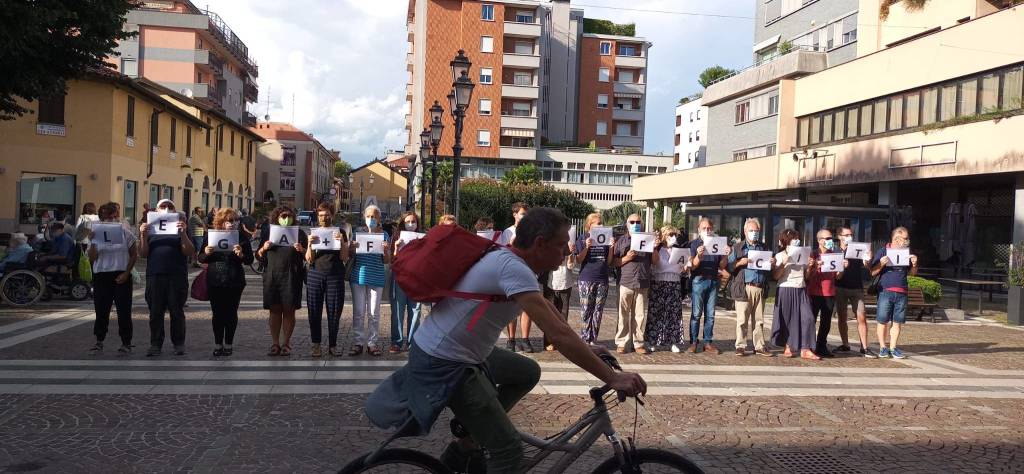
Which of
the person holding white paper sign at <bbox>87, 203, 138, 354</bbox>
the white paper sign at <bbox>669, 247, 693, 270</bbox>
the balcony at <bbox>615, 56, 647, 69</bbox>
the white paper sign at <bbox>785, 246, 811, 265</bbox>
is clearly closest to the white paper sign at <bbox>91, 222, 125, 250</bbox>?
the person holding white paper sign at <bbox>87, 203, 138, 354</bbox>

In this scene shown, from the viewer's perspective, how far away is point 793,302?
11.0m

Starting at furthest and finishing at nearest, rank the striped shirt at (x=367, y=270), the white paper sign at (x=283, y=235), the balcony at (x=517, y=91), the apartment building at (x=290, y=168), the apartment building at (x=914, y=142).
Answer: the apartment building at (x=290, y=168)
the balcony at (x=517, y=91)
the apartment building at (x=914, y=142)
the striped shirt at (x=367, y=270)
the white paper sign at (x=283, y=235)

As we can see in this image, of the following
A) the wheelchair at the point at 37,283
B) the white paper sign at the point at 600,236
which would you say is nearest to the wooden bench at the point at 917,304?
the white paper sign at the point at 600,236

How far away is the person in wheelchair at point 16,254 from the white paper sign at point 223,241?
7.31 metres

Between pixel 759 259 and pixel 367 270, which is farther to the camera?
pixel 759 259

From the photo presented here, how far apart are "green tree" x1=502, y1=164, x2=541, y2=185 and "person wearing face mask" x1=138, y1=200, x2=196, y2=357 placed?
183 feet

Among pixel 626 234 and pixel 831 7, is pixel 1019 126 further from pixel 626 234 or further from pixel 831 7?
pixel 626 234

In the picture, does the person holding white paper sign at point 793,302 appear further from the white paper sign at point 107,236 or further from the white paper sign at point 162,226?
the white paper sign at point 107,236

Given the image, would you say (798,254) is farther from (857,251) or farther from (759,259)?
(857,251)

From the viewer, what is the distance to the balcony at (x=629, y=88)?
82312mm

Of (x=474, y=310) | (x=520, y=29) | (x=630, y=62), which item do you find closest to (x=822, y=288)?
(x=474, y=310)

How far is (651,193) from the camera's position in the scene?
161 ft

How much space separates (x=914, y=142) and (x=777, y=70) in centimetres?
970

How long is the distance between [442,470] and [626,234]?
7685 millimetres
